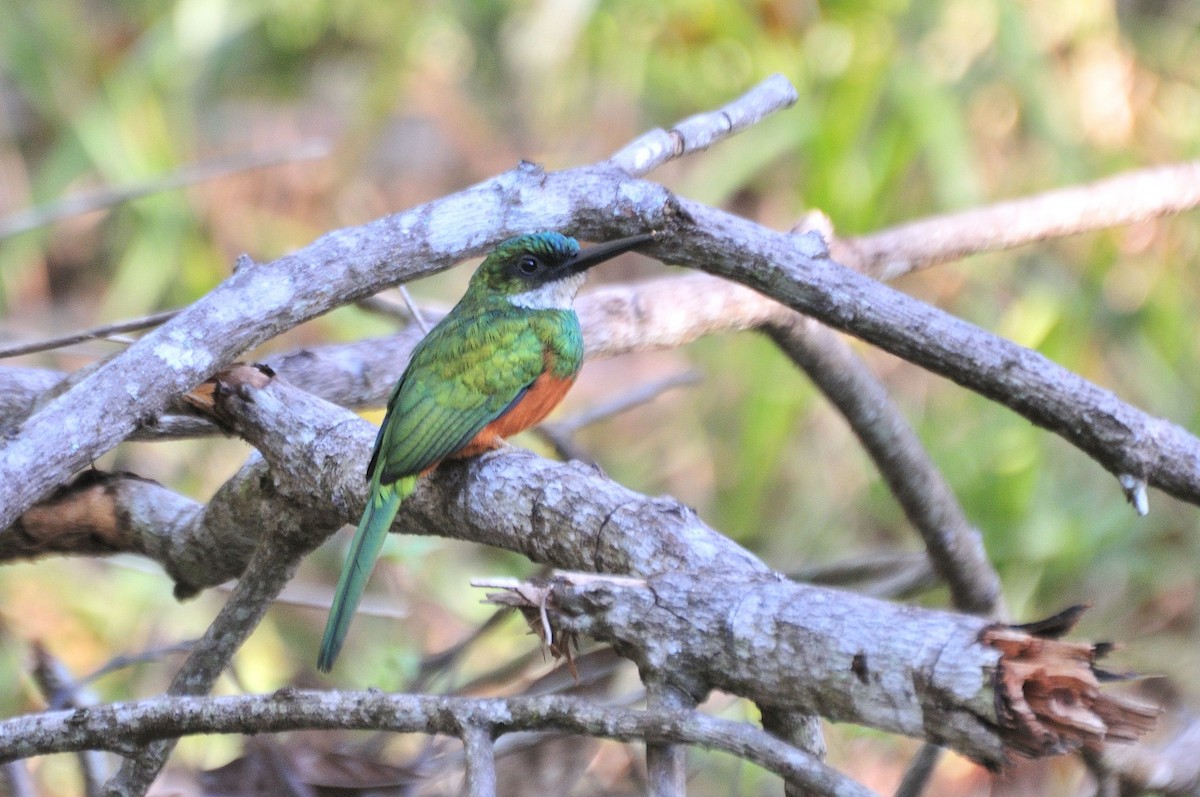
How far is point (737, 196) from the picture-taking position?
5516mm

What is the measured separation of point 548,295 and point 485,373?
28 cm

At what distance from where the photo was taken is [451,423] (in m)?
1.99

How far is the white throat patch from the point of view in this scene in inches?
93.8

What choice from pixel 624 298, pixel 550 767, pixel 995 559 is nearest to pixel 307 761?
pixel 550 767

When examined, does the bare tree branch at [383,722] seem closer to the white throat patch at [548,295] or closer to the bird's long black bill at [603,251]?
the bird's long black bill at [603,251]

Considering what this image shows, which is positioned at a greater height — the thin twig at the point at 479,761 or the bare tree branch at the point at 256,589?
the bare tree branch at the point at 256,589

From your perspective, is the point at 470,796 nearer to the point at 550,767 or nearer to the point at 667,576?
the point at 667,576

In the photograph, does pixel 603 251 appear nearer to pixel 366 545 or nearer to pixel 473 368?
pixel 473 368

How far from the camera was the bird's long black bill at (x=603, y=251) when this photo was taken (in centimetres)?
198

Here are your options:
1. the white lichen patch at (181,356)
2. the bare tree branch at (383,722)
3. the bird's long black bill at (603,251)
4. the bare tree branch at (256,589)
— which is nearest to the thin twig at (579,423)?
the bird's long black bill at (603,251)

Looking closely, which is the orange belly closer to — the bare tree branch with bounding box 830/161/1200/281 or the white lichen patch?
the white lichen patch

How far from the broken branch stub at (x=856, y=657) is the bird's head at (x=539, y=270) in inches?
42.0

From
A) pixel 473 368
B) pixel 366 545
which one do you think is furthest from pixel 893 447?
pixel 366 545

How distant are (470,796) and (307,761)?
0.81m
